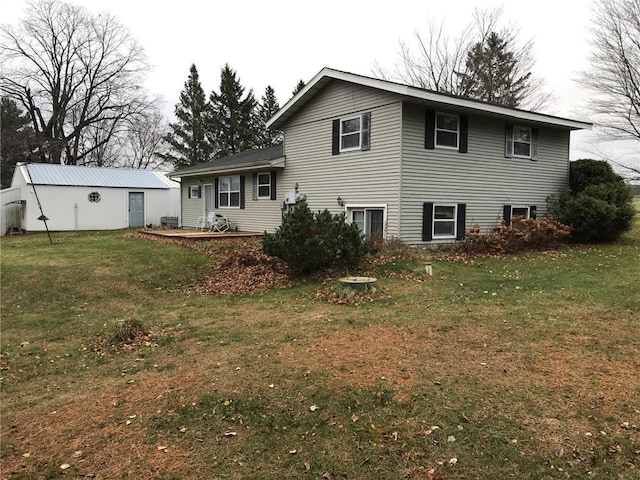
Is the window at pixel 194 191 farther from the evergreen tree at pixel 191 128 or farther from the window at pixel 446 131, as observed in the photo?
the evergreen tree at pixel 191 128

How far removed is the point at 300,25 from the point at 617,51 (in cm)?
1925

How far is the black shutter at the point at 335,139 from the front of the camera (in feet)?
46.5

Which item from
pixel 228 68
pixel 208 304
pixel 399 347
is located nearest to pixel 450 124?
pixel 208 304

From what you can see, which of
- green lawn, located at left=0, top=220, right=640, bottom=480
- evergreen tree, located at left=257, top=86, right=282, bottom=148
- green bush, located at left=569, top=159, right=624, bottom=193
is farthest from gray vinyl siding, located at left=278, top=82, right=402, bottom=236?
evergreen tree, located at left=257, top=86, right=282, bottom=148

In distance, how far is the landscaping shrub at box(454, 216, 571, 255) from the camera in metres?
12.3

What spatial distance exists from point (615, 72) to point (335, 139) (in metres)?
19.4

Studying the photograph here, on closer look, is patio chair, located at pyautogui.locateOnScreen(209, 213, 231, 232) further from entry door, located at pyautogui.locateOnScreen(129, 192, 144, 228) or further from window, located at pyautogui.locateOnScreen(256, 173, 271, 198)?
entry door, located at pyautogui.locateOnScreen(129, 192, 144, 228)

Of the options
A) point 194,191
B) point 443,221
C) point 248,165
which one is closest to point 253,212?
point 248,165

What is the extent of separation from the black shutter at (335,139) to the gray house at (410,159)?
34mm

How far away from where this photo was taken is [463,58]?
29016mm

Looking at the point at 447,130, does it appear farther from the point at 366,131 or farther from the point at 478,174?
the point at 366,131

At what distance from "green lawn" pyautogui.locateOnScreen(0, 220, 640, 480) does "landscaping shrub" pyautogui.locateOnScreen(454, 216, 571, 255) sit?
3937mm

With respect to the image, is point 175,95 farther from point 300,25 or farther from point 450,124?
point 450,124

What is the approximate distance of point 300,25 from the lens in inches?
568
